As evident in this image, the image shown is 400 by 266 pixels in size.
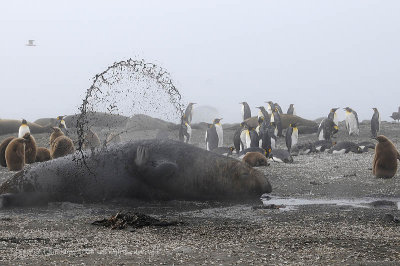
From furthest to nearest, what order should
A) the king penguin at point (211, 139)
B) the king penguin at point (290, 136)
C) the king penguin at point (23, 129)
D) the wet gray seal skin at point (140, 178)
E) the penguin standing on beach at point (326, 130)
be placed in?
1. the penguin standing on beach at point (326, 130)
2. the king penguin at point (211, 139)
3. the king penguin at point (290, 136)
4. the king penguin at point (23, 129)
5. the wet gray seal skin at point (140, 178)

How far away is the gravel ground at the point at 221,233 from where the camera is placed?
411 centimetres

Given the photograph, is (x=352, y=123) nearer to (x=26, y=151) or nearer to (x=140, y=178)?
(x=26, y=151)

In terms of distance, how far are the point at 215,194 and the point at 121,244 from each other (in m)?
2.98

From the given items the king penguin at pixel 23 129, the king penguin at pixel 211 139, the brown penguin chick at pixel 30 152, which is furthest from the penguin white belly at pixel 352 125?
the brown penguin chick at pixel 30 152

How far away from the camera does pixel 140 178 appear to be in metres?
7.32

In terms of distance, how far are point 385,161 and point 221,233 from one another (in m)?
5.85

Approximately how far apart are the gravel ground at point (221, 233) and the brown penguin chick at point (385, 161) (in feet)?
4.66

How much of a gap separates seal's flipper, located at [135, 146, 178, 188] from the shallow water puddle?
1372 millimetres

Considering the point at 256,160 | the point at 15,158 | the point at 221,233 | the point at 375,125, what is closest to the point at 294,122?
the point at 375,125

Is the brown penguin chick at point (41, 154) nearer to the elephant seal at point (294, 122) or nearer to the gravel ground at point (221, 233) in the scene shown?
the gravel ground at point (221, 233)

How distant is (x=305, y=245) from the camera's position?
14.8ft

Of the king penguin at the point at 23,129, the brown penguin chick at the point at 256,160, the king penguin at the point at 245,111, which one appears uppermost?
the king penguin at the point at 245,111

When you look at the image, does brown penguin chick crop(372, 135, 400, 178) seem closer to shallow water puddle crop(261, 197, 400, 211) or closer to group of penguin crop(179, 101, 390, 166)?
shallow water puddle crop(261, 197, 400, 211)

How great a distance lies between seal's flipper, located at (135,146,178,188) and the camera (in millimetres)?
7160
